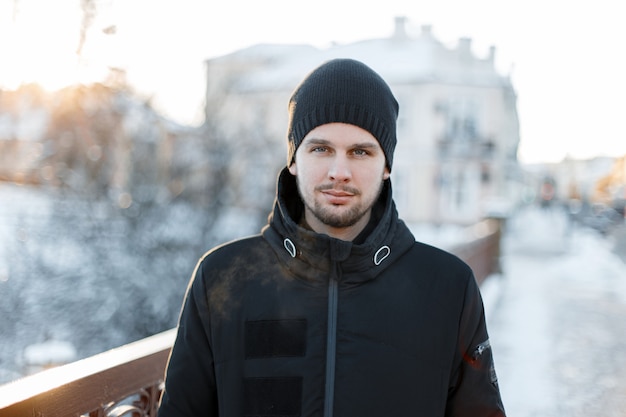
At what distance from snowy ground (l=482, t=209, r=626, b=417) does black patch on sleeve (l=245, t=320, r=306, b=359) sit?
13.3 ft

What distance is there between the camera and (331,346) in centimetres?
186

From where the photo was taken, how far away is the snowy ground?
5766 millimetres

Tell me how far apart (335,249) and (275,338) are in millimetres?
326

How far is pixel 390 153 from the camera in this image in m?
2.12

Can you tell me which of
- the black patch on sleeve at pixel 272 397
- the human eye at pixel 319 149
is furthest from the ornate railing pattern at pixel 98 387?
the human eye at pixel 319 149

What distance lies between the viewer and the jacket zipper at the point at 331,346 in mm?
1826

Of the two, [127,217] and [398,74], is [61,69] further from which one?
[398,74]

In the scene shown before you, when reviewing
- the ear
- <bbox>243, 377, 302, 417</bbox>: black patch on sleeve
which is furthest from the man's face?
<bbox>243, 377, 302, 417</bbox>: black patch on sleeve

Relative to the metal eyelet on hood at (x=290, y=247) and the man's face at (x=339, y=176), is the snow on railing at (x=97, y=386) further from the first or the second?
the man's face at (x=339, y=176)

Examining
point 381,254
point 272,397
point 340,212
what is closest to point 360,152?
point 340,212

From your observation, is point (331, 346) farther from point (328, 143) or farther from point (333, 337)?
point (328, 143)

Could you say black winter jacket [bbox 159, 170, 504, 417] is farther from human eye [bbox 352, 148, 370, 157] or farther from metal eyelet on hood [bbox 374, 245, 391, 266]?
human eye [bbox 352, 148, 370, 157]

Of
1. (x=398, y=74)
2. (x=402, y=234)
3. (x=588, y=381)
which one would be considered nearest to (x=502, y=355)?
(x=588, y=381)

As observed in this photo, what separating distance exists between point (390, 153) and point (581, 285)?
11.7 m
